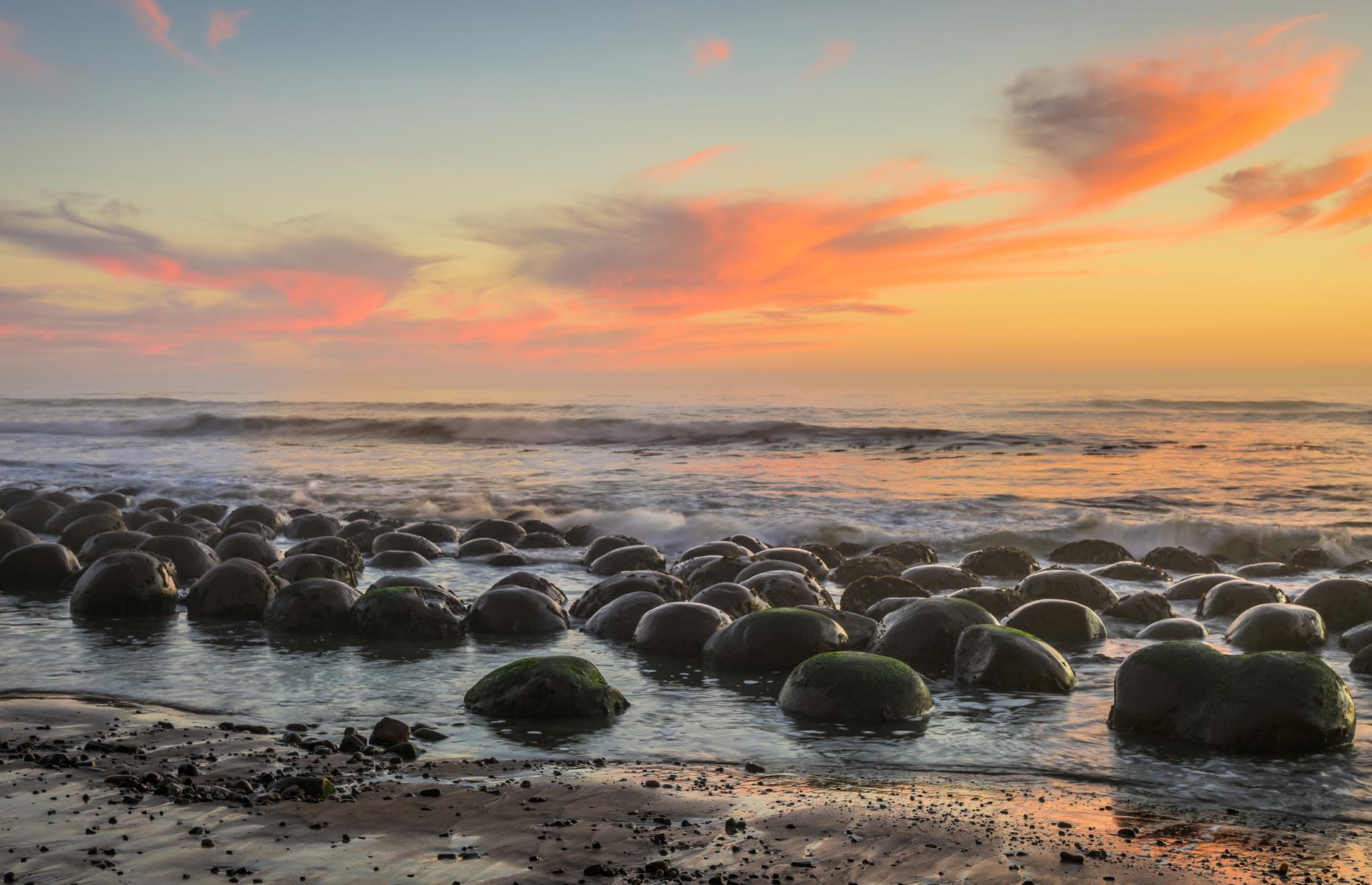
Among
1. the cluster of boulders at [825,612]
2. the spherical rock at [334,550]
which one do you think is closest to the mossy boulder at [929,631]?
the cluster of boulders at [825,612]

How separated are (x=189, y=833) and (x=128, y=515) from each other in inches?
507

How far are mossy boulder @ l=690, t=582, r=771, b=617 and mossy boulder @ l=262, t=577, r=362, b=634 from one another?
2805 millimetres

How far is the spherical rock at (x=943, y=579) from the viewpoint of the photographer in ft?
35.4

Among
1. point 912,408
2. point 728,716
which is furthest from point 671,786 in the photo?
point 912,408

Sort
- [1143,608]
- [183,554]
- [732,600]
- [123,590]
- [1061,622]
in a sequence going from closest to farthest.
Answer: [1061,622] → [732,600] → [123,590] → [1143,608] → [183,554]

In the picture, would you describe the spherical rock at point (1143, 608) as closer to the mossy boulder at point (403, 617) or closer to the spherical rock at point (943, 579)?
the spherical rock at point (943, 579)

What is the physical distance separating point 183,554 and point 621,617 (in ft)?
17.1

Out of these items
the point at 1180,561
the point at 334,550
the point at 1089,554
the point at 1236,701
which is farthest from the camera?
the point at 1089,554

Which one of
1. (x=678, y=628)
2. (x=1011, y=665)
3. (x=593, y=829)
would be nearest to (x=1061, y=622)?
(x=1011, y=665)

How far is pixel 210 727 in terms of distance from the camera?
571 cm

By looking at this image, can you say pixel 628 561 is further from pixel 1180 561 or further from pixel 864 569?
pixel 1180 561

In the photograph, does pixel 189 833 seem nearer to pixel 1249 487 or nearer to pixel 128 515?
pixel 128 515

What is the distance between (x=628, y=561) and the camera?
12.3 m

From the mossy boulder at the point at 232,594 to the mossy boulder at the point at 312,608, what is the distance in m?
0.35
